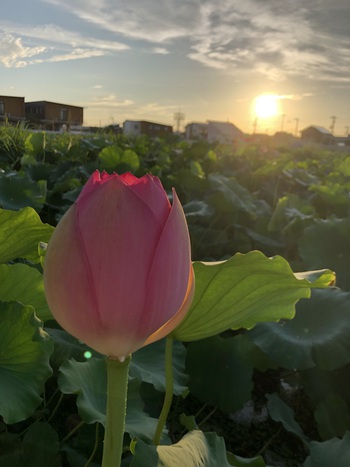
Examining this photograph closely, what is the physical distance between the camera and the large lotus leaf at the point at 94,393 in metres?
0.65

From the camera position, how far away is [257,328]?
3.76 feet

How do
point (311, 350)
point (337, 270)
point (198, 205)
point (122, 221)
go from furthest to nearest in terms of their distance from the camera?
point (198, 205), point (337, 270), point (311, 350), point (122, 221)

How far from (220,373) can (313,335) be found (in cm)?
24

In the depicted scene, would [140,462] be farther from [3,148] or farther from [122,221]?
[3,148]

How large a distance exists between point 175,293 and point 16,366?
350 millimetres

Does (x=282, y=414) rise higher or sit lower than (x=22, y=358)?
lower

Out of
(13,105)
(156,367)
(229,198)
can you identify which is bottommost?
(156,367)

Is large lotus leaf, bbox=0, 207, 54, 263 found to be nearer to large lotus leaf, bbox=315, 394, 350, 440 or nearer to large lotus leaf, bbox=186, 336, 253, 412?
large lotus leaf, bbox=186, 336, 253, 412

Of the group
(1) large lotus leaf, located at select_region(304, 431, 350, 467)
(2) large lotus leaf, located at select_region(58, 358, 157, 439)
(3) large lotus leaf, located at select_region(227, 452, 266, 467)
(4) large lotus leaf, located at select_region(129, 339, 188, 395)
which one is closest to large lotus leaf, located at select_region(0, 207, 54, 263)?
(2) large lotus leaf, located at select_region(58, 358, 157, 439)

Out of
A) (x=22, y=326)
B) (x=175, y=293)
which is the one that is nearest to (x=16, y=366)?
(x=22, y=326)

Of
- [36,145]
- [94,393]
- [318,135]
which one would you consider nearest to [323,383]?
[94,393]

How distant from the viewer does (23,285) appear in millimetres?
678

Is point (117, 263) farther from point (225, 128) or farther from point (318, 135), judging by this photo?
point (318, 135)

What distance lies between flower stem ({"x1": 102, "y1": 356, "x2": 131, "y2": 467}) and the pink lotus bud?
3 cm
